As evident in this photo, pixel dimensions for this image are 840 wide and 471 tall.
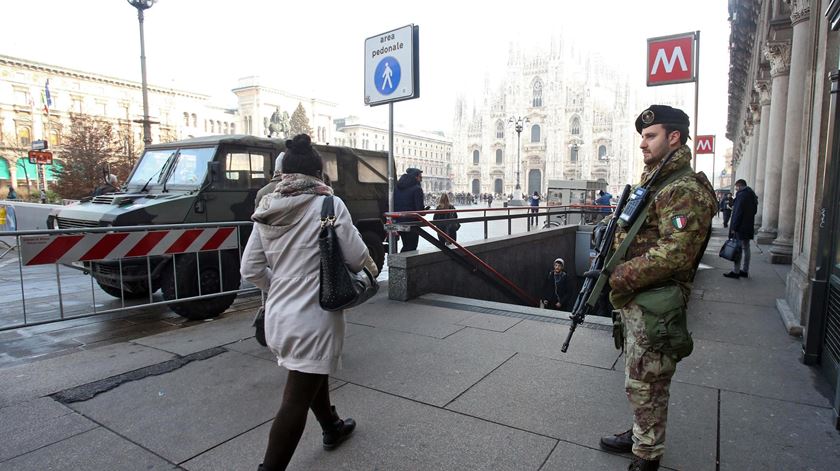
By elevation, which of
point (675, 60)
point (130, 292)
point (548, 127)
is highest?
point (548, 127)

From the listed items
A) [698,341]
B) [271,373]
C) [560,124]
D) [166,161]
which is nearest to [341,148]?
[166,161]

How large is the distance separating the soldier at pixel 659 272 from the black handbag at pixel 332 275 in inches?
53.7

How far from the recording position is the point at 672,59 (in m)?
8.20

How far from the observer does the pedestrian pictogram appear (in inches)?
265

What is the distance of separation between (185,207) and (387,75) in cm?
341

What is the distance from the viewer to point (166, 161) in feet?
26.5

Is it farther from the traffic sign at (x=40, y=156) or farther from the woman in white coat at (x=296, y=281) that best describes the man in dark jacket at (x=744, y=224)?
the traffic sign at (x=40, y=156)

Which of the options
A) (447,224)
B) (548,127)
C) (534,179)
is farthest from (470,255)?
(534,179)

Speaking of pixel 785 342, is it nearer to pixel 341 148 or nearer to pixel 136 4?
pixel 341 148

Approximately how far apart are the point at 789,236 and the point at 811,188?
6.81m

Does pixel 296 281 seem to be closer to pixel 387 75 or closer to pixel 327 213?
pixel 327 213

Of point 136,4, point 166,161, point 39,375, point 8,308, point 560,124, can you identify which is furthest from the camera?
point 560,124

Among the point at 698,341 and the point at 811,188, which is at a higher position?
the point at 811,188

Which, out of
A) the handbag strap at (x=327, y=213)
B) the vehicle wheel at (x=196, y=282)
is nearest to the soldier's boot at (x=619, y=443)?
the handbag strap at (x=327, y=213)
